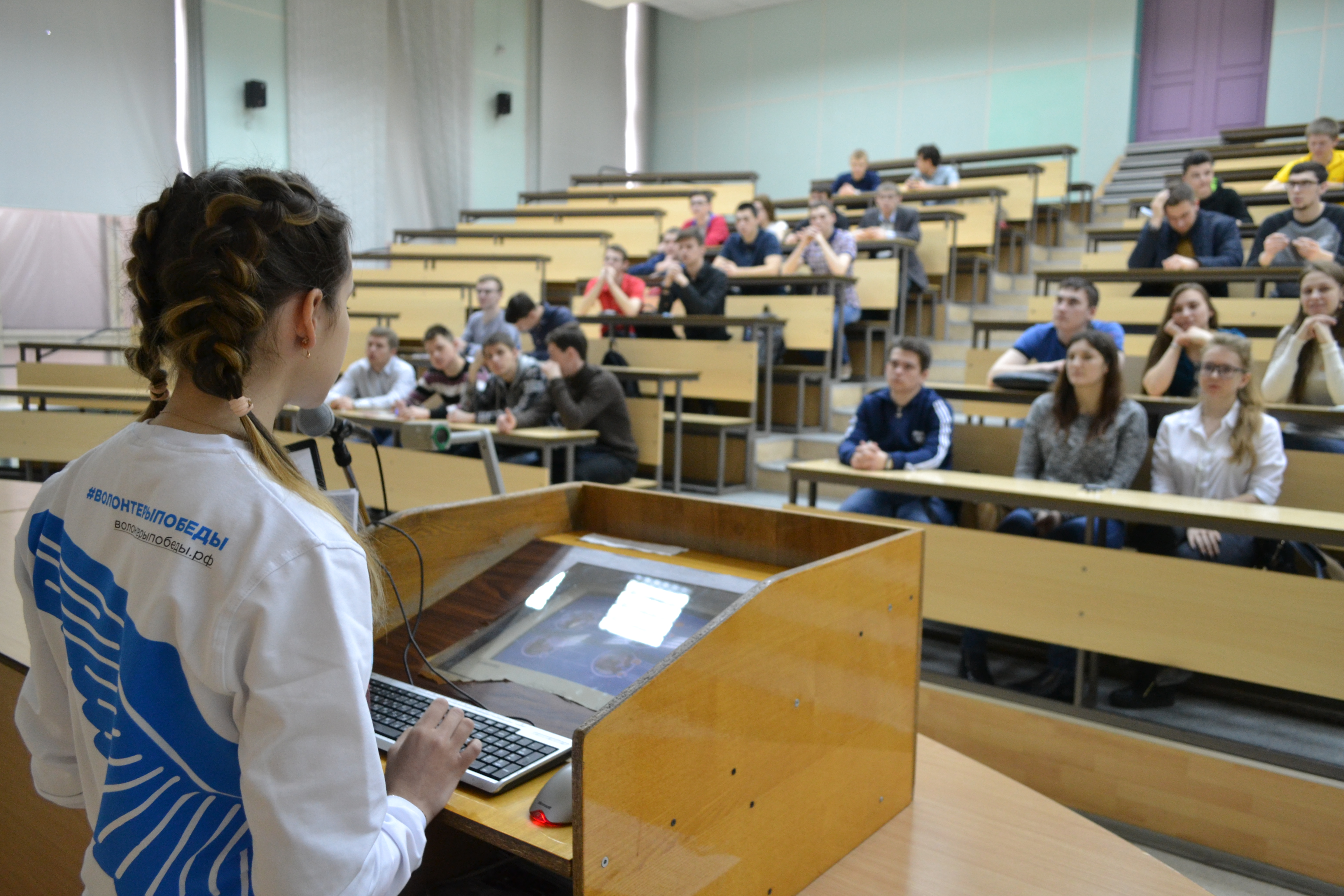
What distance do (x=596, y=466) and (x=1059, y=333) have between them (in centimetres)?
194

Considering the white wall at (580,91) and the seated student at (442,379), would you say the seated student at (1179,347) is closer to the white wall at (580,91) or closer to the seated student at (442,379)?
the seated student at (442,379)

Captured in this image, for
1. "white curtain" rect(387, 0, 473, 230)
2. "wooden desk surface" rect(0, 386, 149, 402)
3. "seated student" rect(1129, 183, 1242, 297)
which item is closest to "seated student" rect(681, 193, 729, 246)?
"white curtain" rect(387, 0, 473, 230)

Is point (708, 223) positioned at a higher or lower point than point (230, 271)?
higher

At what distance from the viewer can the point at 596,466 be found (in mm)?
4180

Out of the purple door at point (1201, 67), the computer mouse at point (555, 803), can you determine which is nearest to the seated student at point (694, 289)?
the computer mouse at point (555, 803)

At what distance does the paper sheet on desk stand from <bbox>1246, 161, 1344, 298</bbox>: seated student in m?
3.99

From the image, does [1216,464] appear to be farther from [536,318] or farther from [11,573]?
[536,318]

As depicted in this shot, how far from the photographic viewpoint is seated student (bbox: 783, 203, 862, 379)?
5516 mm

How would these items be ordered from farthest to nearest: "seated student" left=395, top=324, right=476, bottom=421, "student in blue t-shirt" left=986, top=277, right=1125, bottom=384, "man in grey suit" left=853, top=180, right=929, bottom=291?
"man in grey suit" left=853, top=180, right=929, bottom=291 < "seated student" left=395, top=324, right=476, bottom=421 < "student in blue t-shirt" left=986, top=277, right=1125, bottom=384

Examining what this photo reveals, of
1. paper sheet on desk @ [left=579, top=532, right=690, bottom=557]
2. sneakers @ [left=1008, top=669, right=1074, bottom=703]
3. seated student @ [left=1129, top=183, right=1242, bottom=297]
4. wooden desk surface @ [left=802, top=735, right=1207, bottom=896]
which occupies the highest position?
seated student @ [left=1129, top=183, right=1242, bottom=297]

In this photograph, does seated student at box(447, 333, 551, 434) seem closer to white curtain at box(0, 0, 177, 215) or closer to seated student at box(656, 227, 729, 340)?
seated student at box(656, 227, 729, 340)

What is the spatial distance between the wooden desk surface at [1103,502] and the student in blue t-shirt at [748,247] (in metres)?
3.43

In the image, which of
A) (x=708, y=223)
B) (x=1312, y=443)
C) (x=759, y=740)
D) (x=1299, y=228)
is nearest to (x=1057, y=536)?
(x=1312, y=443)

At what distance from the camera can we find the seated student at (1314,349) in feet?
10.1
